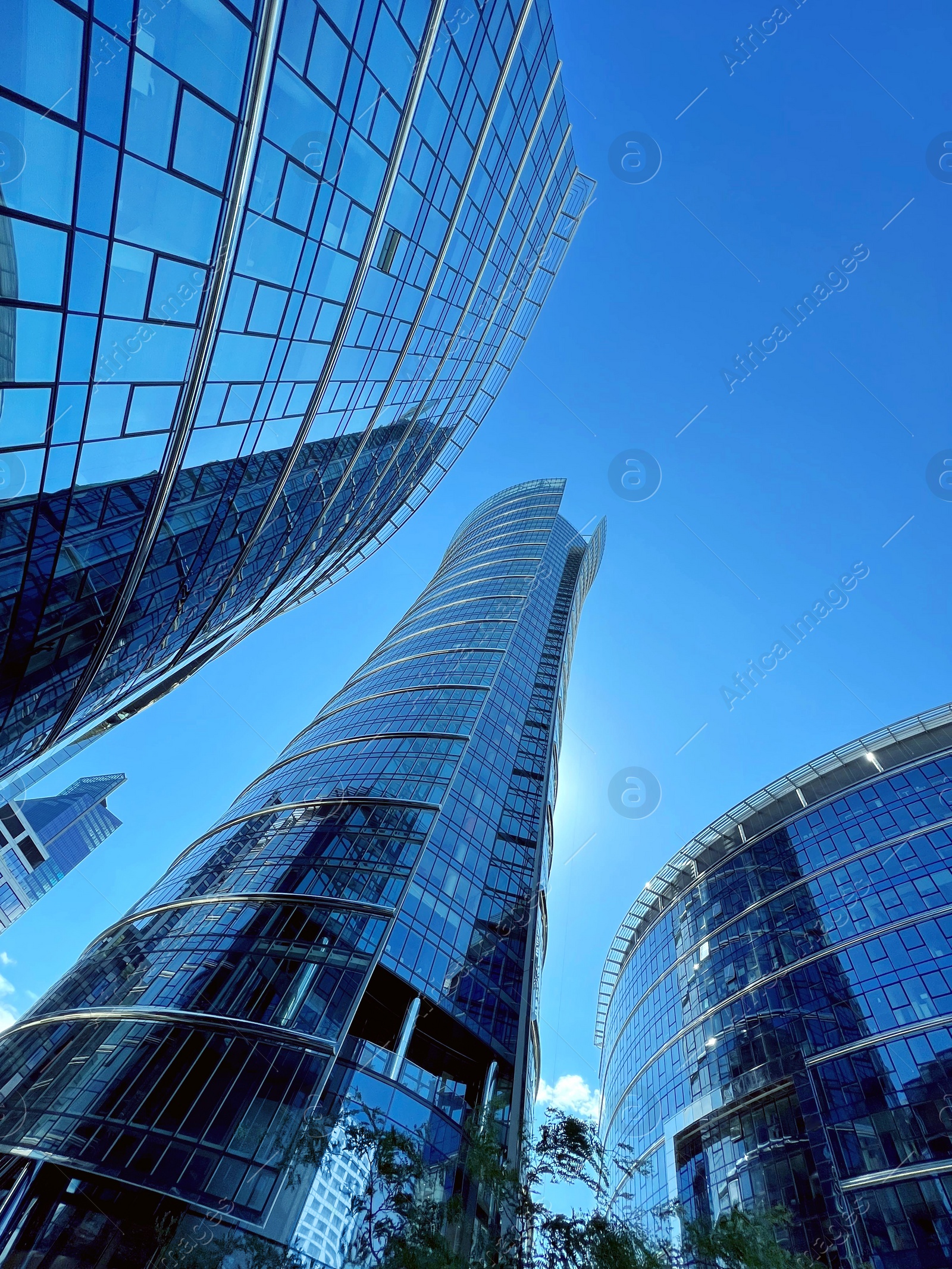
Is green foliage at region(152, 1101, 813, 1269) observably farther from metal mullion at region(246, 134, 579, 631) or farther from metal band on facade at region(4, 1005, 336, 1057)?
metal mullion at region(246, 134, 579, 631)

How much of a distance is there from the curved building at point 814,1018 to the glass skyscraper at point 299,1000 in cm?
1050

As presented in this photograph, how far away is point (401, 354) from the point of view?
26.4 m

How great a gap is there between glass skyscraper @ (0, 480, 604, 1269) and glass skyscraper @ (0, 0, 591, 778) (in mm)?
12838

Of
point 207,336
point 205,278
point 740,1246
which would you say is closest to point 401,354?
point 207,336

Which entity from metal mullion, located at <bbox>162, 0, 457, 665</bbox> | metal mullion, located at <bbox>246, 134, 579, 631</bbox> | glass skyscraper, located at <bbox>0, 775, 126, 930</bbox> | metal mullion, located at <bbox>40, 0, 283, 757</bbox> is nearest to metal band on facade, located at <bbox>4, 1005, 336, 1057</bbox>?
metal mullion, located at <bbox>40, 0, 283, 757</bbox>

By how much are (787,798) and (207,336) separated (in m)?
58.7

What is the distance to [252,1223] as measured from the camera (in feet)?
70.6

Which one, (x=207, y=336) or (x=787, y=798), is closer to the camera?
(x=207, y=336)

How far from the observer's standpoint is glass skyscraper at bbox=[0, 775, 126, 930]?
104062 millimetres

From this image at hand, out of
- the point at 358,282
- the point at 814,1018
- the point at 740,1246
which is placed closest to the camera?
the point at 740,1246

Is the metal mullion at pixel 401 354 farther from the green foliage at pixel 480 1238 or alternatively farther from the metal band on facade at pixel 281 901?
the green foliage at pixel 480 1238

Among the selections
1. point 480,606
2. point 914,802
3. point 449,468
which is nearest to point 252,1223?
point 449,468

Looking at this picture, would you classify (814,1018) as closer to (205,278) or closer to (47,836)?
(205,278)

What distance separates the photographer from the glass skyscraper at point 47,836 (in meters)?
104
